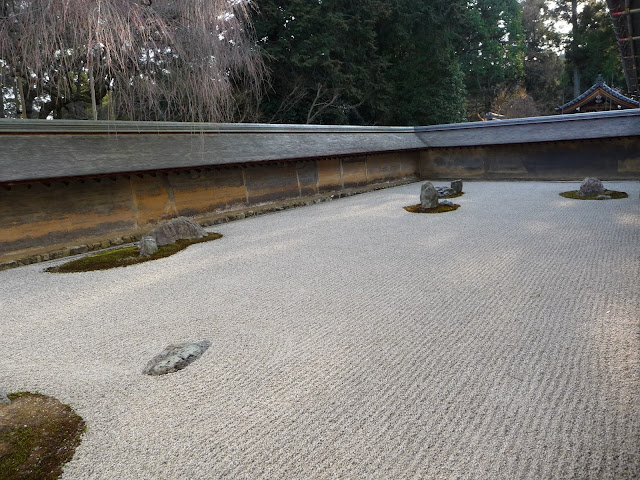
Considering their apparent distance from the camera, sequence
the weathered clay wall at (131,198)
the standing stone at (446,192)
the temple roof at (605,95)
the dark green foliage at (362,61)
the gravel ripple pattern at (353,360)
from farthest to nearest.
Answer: the temple roof at (605,95) < the dark green foliage at (362,61) < the standing stone at (446,192) < the weathered clay wall at (131,198) < the gravel ripple pattern at (353,360)

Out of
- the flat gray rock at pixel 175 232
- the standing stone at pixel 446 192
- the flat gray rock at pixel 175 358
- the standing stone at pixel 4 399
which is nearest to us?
the standing stone at pixel 4 399

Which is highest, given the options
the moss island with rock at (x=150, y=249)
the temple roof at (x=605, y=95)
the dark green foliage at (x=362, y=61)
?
the dark green foliage at (x=362, y=61)

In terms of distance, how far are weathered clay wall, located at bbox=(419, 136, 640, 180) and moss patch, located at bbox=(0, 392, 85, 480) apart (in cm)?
1544

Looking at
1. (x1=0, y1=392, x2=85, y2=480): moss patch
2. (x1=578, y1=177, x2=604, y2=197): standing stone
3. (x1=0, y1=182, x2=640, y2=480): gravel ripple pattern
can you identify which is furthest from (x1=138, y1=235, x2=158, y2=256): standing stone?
(x1=578, y1=177, x2=604, y2=197): standing stone

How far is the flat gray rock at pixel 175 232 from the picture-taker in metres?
8.02

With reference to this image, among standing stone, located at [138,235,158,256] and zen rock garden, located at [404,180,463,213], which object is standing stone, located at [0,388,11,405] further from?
zen rock garden, located at [404,180,463,213]

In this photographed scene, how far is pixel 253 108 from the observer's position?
17938 millimetres

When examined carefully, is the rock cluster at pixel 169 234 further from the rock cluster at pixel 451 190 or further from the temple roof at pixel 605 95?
the temple roof at pixel 605 95

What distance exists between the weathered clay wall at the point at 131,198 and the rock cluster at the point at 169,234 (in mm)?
1180

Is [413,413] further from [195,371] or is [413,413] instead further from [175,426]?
[195,371]

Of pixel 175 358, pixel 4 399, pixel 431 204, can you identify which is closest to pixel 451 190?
pixel 431 204

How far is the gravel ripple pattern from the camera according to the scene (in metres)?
2.31

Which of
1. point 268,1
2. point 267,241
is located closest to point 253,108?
point 268,1

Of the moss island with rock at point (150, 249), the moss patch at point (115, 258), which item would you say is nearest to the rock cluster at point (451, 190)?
the moss island with rock at point (150, 249)
